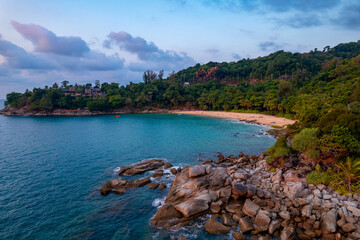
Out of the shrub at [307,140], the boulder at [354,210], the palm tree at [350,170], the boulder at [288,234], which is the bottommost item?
the boulder at [288,234]

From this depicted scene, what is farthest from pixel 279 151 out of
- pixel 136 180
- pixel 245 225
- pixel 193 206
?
pixel 136 180

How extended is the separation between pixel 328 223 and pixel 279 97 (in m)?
80.4

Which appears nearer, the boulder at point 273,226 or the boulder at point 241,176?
the boulder at point 273,226

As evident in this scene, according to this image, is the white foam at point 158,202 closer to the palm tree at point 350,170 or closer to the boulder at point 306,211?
the boulder at point 306,211

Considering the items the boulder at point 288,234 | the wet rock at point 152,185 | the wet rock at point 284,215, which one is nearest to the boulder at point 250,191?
the wet rock at point 284,215

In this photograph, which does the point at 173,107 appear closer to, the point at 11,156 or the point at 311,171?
the point at 11,156

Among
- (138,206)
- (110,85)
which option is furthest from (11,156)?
(110,85)

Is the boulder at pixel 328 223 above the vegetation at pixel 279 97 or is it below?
below

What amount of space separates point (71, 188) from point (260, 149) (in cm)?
3544

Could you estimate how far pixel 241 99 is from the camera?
10944cm

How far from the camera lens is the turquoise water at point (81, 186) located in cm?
1659

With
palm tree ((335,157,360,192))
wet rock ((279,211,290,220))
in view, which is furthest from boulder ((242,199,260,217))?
palm tree ((335,157,360,192))

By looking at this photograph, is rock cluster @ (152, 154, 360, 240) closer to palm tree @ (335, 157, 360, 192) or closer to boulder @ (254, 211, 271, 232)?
boulder @ (254, 211, 271, 232)

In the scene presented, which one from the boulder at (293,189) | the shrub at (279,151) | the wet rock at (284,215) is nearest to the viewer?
the wet rock at (284,215)
